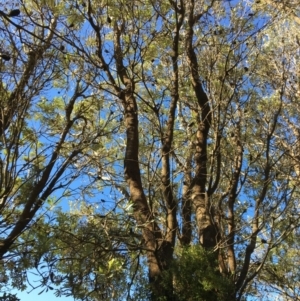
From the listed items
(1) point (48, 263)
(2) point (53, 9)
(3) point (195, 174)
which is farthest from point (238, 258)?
(2) point (53, 9)

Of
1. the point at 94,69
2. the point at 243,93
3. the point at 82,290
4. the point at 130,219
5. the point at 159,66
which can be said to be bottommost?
the point at 82,290

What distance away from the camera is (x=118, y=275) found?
4742 millimetres

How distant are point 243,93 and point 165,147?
175 centimetres

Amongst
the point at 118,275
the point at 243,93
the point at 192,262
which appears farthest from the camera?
the point at 243,93

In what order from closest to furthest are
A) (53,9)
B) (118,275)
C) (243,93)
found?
(118,275) → (53,9) → (243,93)

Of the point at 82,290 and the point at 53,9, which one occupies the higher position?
the point at 53,9

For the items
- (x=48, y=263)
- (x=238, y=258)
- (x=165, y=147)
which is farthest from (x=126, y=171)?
(x=238, y=258)

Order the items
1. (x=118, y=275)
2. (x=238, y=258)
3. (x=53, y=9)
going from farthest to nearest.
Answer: (x=238, y=258) < (x=53, y=9) < (x=118, y=275)

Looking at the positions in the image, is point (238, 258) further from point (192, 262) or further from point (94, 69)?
point (94, 69)

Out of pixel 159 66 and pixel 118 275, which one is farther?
→ pixel 159 66

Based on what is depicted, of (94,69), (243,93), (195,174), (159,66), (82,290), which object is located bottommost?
(82,290)

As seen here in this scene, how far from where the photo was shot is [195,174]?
5496mm

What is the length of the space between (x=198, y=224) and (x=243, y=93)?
7.78ft

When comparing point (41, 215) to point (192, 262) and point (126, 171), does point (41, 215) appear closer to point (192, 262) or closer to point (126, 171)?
point (126, 171)
